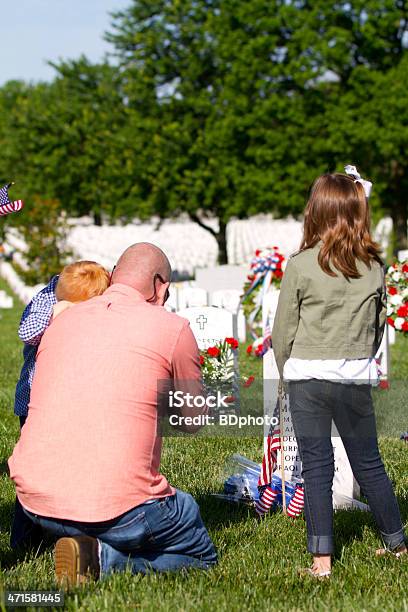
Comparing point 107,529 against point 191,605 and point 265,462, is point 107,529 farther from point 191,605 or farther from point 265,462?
point 265,462

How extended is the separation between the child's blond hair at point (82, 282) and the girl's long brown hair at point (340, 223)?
109cm

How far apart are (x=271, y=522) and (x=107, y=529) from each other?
1426mm

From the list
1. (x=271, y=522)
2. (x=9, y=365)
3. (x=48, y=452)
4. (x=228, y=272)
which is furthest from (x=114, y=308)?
(x=228, y=272)

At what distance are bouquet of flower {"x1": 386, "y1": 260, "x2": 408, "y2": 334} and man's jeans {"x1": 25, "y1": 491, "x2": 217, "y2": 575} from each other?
16.6 feet

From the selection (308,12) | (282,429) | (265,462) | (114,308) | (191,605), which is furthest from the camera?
(308,12)

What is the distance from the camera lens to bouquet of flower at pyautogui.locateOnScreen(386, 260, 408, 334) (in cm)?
897

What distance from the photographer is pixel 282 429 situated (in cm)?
503

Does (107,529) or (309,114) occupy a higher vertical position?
(309,114)

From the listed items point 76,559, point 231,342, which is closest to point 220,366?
point 231,342

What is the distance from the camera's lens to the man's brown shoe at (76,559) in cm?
386

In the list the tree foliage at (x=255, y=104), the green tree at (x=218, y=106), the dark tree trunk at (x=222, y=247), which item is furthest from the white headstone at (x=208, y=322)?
the dark tree trunk at (x=222, y=247)

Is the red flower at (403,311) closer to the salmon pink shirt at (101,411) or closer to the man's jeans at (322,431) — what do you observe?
the man's jeans at (322,431)

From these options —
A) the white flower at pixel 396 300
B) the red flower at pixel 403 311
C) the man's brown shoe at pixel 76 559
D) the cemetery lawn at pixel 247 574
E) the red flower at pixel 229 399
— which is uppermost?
the red flower at pixel 229 399

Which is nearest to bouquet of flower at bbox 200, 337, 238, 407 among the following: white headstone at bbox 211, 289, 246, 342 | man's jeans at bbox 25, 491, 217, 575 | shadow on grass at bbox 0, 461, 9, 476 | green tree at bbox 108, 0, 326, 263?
man's jeans at bbox 25, 491, 217, 575
